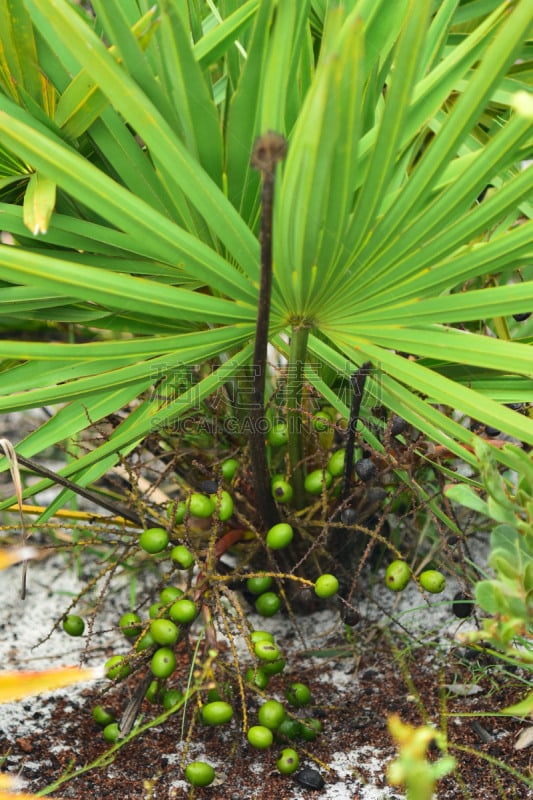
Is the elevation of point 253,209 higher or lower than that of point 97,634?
higher

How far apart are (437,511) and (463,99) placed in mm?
571

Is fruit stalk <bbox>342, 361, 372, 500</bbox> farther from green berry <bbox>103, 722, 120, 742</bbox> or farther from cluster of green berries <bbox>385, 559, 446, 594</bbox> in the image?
green berry <bbox>103, 722, 120, 742</bbox>

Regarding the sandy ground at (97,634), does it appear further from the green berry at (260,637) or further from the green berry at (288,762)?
the green berry at (260,637)

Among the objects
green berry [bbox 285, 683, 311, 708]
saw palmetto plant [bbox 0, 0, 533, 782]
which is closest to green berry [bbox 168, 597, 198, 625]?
saw palmetto plant [bbox 0, 0, 533, 782]

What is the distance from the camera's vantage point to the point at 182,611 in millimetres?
1045

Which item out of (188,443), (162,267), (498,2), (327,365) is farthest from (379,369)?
(498,2)

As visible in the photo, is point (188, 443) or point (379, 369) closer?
point (379, 369)

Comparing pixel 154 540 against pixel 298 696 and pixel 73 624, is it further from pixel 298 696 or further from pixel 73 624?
pixel 298 696

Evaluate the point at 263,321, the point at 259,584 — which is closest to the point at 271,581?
the point at 259,584

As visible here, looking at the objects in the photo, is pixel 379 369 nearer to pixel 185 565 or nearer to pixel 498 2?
pixel 185 565

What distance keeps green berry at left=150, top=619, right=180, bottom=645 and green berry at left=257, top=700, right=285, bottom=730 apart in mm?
154

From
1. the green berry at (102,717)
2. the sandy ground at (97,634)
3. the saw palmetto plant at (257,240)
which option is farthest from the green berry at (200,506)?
the green berry at (102,717)

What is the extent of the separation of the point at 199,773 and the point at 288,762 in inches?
4.7

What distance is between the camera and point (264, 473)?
1136 mm
